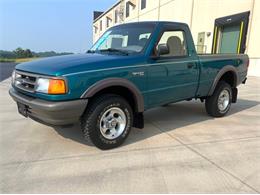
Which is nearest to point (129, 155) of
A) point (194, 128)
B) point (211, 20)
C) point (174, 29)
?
point (194, 128)

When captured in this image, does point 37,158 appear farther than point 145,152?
No

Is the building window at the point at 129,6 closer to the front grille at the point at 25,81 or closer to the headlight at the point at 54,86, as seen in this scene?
the front grille at the point at 25,81

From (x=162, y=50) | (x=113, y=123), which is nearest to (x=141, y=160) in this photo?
(x=113, y=123)

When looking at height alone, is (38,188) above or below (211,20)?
below

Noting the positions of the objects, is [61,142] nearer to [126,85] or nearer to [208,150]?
[126,85]

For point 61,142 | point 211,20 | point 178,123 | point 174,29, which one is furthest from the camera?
point 211,20

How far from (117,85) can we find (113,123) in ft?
1.98

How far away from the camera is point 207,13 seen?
56.0 feet

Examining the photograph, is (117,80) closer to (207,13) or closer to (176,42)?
(176,42)

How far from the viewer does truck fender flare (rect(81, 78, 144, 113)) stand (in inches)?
132

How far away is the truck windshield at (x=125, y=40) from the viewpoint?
4.17 m

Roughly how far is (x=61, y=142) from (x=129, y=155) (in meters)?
1.18

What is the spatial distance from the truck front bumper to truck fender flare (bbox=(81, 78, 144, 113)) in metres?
0.13

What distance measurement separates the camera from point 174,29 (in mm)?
4605
